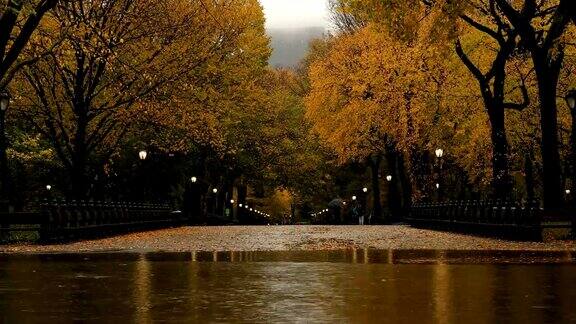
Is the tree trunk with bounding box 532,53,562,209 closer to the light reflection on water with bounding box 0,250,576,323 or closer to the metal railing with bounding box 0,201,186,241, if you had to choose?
the light reflection on water with bounding box 0,250,576,323

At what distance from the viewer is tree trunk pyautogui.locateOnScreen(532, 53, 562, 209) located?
3114 cm

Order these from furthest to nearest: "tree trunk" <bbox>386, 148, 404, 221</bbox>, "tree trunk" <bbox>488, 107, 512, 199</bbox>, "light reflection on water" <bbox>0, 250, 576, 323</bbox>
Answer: "tree trunk" <bbox>386, 148, 404, 221</bbox> < "tree trunk" <bbox>488, 107, 512, 199</bbox> < "light reflection on water" <bbox>0, 250, 576, 323</bbox>

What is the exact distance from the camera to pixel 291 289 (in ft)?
40.9

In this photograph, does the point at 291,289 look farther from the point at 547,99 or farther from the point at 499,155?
the point at 499,155

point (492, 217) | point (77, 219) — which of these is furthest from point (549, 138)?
point (77, 219)

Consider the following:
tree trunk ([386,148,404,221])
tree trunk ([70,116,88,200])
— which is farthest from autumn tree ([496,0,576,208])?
tree trunk ([386,148,404,221])

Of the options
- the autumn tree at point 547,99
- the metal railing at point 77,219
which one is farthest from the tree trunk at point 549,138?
the metal railing at point 77,219

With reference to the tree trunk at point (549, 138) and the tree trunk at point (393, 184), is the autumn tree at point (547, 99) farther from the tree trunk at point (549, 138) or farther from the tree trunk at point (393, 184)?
the tree trunk at point (393, 184)

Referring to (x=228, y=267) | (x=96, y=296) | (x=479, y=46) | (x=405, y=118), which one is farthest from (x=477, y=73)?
(x=96, y=296)

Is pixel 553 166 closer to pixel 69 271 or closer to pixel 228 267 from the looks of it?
pixel 228 267

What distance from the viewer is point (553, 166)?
103 feet

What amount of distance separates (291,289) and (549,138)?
20.6 m

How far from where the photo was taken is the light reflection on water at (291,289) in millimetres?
9703

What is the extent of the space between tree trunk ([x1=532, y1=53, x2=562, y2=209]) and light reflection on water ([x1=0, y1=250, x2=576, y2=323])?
39.3ft
